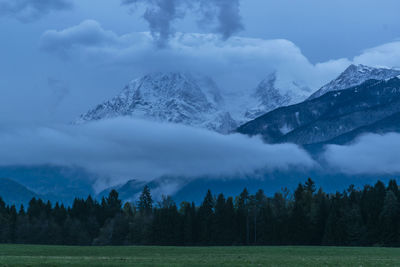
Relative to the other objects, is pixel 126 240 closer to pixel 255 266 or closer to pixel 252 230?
pixel 252 230

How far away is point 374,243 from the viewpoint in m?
146

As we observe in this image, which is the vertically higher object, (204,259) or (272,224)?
(272,224)

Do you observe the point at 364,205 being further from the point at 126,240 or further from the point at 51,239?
the point at 51,239

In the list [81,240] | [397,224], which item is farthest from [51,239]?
[397,224]

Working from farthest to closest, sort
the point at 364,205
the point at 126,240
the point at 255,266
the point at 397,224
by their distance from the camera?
the point at 126,240 → the point at 364,205 → the point at 397,224 → the point at 255,266

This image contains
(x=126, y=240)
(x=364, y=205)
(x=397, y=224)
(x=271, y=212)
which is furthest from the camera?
(x=126, y=240)

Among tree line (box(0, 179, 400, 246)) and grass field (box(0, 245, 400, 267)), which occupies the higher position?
tree line (box(0, 179, 400, 246))

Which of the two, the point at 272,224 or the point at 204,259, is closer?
the point at 204,259

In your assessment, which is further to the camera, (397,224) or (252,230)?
(252,230)

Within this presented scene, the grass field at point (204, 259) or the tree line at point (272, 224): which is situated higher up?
the tree line at point (272, 224)

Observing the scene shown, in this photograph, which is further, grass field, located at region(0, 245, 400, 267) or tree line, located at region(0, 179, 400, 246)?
tree line, located at region(0, 179, 400, 246)

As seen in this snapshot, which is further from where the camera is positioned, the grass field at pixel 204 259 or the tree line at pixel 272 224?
the tree line at pixel 272 224

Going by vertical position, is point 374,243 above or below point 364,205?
below

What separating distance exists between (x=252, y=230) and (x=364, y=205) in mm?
39112
